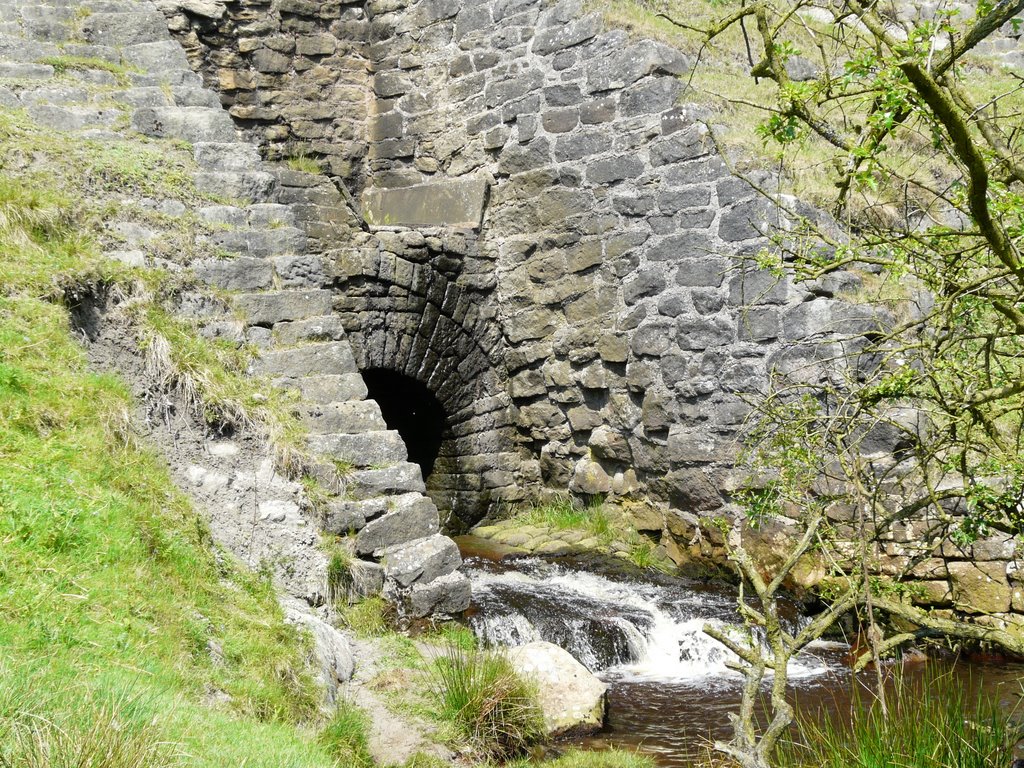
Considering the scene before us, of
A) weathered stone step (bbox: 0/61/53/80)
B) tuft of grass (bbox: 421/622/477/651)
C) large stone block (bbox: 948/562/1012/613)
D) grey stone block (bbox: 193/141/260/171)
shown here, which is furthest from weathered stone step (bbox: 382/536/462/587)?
weathered stone step (bbox: 0/61/53/80)

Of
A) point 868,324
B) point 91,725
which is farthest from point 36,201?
point 868,324

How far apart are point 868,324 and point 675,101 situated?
2484mm

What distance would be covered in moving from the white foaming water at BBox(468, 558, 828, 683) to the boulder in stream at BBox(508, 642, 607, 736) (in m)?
0.65

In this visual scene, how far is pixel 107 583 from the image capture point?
3.82 meters

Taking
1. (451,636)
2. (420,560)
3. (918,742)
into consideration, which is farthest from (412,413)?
(918,742)

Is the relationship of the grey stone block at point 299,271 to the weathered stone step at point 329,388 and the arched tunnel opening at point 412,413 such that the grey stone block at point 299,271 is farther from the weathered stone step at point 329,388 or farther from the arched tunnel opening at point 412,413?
the arched tunnel opening at point 412,413

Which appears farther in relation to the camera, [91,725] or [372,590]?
[372,590]

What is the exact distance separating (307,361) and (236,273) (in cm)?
76

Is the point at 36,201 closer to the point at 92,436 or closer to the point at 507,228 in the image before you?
the point at 92,436

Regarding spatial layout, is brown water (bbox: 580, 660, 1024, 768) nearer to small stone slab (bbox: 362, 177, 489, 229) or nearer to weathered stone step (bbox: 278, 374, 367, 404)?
weathered stone step (bbox: 278, 374, 367, 404)

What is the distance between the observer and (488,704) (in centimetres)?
482

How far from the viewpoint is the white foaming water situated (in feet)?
21.2

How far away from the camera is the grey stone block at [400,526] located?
5.59 m

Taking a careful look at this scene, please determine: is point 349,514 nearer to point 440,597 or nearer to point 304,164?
point 440,597
